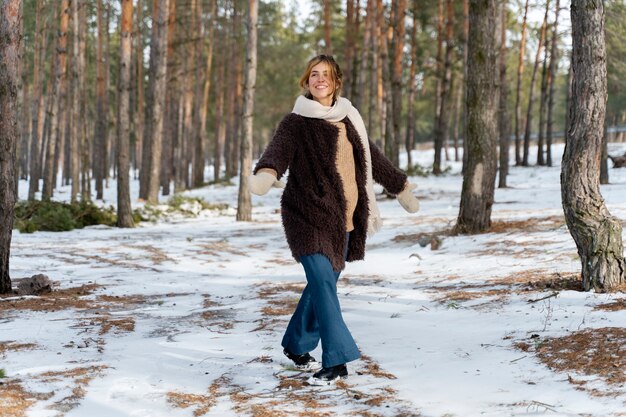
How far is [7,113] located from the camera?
21.2 ft

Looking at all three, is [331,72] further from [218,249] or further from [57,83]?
[57,83]

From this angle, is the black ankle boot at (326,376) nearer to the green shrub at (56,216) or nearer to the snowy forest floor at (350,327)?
the snowy forest floor at (350,327)

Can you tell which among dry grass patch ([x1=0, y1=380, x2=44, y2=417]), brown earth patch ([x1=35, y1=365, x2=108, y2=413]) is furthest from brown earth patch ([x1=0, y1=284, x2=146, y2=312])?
dry grass patch ([x1=0, y1=380, x2=44, y2=417])

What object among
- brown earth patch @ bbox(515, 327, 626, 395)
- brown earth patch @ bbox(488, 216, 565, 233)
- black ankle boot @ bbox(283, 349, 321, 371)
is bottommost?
black ankle boot @ bbox(283, 349, 321, 371)

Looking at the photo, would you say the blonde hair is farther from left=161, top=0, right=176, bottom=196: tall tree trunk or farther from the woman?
left=161, top=0, right=176, bottom=196: tall tree trunk

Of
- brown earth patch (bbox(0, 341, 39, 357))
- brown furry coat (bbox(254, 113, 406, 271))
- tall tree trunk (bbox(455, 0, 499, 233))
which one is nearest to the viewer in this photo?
brown furry coat (bbox(254, 113, 406, 271))

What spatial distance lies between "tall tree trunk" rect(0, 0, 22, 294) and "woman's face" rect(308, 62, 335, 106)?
4.04m

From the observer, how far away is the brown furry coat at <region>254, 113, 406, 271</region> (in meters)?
3.74

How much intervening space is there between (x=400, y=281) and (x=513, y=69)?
134 feet

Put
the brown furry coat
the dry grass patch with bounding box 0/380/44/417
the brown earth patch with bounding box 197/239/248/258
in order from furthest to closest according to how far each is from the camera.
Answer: the brown earth patch with bounding box 197/239/248/258 < the brown furry coat < the dry grass patch with bounding box 0/380/44/417

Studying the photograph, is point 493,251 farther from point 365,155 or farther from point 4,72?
point 4,72

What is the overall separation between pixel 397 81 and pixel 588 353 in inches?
735

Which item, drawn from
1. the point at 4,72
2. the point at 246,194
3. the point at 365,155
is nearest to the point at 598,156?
the point at 365,155

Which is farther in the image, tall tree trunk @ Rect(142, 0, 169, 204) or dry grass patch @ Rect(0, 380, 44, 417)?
tall tree trunk @ Rect(142, 0, 169, 204)
